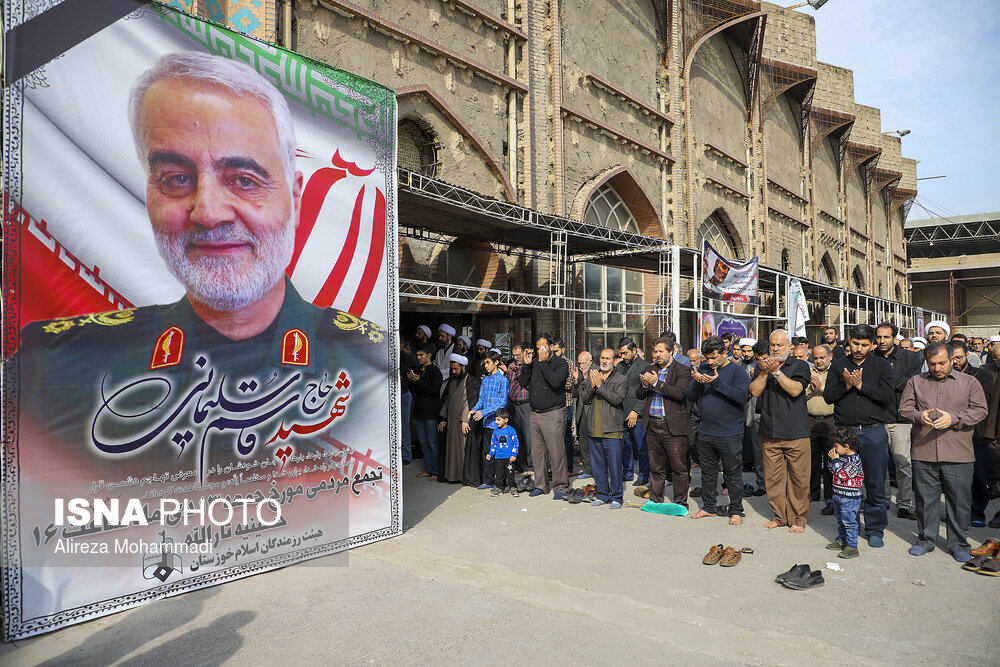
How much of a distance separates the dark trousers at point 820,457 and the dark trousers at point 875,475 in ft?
3.41

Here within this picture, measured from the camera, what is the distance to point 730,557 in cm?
520

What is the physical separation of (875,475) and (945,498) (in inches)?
21.5

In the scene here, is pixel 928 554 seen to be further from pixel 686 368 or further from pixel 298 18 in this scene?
pixel 298 18

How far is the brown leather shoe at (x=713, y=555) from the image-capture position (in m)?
5.20

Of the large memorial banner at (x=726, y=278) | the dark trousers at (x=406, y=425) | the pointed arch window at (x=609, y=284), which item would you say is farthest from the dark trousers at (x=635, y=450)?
the pointed arch window at (x=609, y=284)

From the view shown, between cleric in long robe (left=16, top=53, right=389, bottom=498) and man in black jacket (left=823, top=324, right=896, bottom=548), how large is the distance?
14.6 feet

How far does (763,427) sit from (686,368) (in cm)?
104

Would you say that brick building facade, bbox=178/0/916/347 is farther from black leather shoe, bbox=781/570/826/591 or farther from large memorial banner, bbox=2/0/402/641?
Result: black leather shoe, bbox=781/570/826/591

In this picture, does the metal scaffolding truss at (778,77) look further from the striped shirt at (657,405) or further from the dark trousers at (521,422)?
the striped shirt at (657,405)

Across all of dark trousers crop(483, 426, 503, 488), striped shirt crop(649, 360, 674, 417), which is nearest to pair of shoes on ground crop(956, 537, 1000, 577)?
striped shirt crop(649, 360, 674, 417)

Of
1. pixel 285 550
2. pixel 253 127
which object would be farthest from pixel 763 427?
pixel 253 127

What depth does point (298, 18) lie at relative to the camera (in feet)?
29.5

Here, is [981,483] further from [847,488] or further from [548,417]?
[548,417]

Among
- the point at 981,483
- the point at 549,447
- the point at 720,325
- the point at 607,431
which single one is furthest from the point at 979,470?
the point at 720,325
